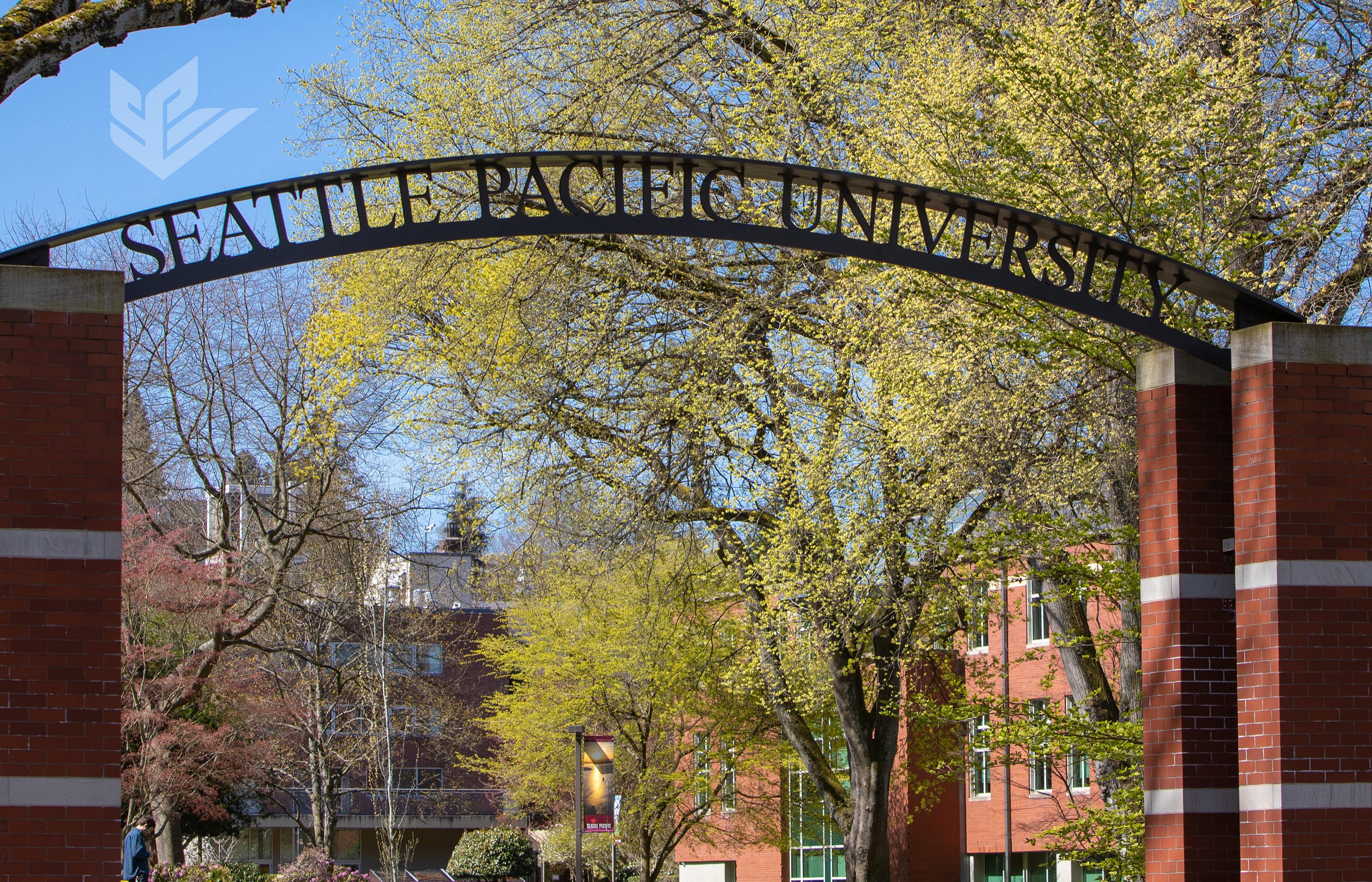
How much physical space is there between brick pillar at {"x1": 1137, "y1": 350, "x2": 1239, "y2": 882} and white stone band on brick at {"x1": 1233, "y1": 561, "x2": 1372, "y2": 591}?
620 mm

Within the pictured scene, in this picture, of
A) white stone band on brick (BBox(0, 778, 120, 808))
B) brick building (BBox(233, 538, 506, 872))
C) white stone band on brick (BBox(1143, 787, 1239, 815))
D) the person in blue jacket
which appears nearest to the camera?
white stone band on brick (BBox(0, 778, 120, 808))

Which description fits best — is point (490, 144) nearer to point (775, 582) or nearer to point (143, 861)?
point (775, 582)

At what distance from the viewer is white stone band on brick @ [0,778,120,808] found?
274 inches

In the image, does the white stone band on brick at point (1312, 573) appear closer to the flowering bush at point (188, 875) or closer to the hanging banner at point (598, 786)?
the hanging banner at point (598, 786)

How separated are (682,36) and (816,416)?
5.68 metres

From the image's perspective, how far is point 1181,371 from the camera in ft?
28.4

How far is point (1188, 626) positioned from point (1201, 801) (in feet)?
3.49

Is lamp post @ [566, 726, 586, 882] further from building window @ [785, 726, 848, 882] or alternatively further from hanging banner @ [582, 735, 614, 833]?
building window @ [785, 726, 848, 882]

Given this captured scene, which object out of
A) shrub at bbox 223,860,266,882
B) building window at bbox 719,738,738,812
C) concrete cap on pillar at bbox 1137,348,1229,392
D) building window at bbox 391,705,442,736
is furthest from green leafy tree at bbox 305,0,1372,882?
building window at bbox 391,705,442,736

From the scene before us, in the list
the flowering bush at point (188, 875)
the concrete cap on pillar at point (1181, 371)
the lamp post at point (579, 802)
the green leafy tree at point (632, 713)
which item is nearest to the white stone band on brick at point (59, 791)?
the concrete cap on pillar at point (1181, 371)

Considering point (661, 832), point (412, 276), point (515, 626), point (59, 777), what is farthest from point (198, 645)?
point (59, 777)

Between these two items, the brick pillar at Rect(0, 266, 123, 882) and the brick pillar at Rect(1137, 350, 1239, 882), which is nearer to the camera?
the brick pillar at Rect(0, 266, 123, 882)

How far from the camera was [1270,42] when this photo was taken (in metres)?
14.1

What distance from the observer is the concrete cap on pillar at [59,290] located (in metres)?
7.27
